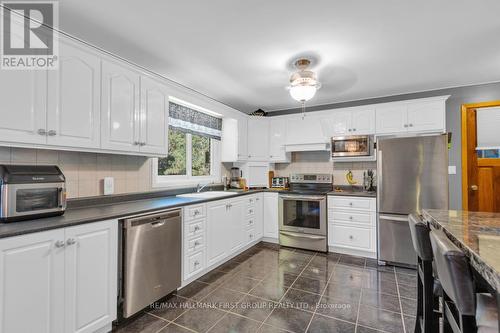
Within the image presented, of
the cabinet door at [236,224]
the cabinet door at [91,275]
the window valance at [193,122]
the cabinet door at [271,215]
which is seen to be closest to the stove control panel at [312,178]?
the cabinet door at [271,215]

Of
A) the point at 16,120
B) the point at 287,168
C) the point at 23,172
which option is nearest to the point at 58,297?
the point at 23,172

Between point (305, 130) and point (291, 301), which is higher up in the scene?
point (305, 130)

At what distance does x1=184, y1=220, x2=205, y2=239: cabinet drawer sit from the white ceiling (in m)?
1.70

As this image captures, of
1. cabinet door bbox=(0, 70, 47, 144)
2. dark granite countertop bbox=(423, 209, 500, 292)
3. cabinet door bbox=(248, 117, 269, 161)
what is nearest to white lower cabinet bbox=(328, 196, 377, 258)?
cabinet door bbox=(248, 117, 269, 161)

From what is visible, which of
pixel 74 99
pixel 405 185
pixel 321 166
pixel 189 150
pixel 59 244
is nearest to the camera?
pixel 59 244

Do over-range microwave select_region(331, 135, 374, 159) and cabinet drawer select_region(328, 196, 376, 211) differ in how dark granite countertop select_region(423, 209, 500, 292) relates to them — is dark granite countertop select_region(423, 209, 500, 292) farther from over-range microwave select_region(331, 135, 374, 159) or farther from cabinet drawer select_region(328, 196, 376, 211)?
over-range microwave select_region(331, 135, 374, 159)

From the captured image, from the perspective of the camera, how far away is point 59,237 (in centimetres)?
151

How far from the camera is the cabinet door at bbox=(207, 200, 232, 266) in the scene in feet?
9.21

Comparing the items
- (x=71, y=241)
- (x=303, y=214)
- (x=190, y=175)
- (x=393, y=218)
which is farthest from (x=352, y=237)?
(x=71, y=241)

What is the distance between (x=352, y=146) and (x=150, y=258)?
310 centimetres

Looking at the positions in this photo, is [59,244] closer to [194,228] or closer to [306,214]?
[194,228]

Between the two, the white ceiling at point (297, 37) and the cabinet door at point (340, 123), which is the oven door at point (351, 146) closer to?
the cabinet door at point (340, 123)

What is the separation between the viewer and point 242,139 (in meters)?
4.12

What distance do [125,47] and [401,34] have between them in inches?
96.1
